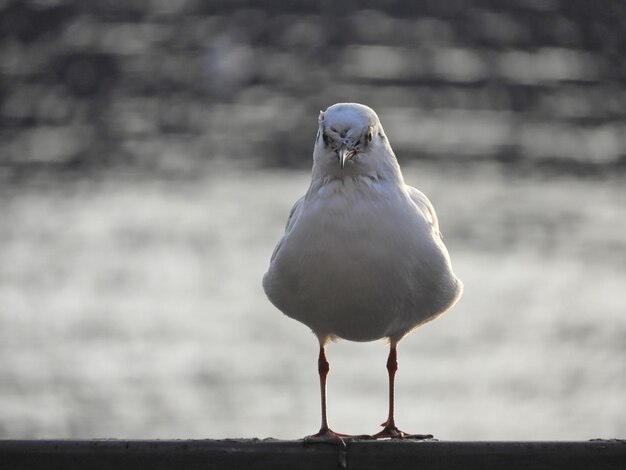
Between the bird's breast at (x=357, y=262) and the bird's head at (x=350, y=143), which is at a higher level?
the bird's head at (x=350, y=143)

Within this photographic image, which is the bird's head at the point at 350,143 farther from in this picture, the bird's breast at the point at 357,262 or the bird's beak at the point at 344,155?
the bird's breast at the point at 357,262

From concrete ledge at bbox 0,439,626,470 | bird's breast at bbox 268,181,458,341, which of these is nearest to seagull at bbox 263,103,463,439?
bird's breast at bbox 268,181,458,341

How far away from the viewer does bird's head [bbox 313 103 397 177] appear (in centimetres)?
563

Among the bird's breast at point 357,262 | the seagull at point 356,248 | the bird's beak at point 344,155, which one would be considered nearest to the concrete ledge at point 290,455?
the seagull at point 356,248

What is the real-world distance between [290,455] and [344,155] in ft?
4.70

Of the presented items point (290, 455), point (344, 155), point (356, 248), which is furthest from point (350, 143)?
point (290, 455)

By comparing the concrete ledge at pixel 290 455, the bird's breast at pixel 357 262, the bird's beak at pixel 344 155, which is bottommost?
the concrete ledge at pixel 290 455

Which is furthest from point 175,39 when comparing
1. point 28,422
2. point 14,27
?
point 28,422

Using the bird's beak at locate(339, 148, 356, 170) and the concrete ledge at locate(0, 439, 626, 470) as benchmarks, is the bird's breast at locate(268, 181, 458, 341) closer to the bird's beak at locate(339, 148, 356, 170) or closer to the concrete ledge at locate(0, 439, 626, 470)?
the bird's beak at locate(339, 148, 356, 170)

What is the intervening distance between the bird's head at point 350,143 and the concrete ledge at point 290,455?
1.37 m

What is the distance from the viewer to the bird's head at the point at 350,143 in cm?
563

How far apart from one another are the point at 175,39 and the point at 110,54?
0.99 meters

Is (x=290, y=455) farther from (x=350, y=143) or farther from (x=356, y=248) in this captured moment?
(x=350, y=143)

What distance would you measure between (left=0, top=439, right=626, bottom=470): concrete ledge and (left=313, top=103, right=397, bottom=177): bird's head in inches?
53.9
